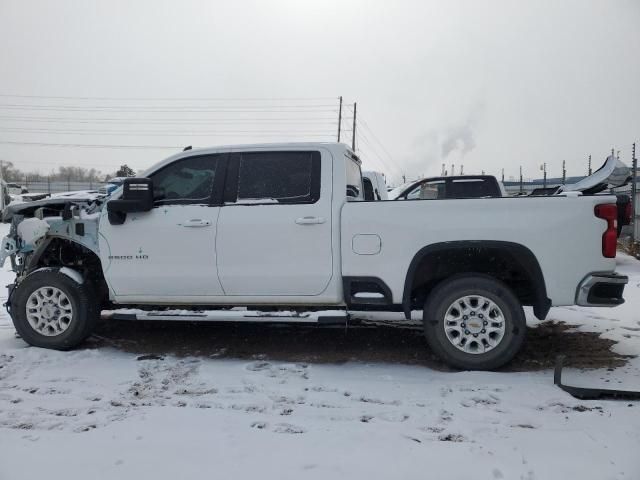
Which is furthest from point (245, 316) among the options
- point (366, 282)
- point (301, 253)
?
point (366, 282)

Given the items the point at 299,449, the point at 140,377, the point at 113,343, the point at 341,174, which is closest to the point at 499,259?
the point at 341,174

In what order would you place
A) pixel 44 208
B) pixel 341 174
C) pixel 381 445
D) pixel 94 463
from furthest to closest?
pixel 44 208 → pixel 341 174 → pixel 381 445 → pixel 94 463

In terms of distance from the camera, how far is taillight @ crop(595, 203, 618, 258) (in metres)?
3.86

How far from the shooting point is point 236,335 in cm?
538

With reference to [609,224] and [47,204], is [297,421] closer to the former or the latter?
[609,224]

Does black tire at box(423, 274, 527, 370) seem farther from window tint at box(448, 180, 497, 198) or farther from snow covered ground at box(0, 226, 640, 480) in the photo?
window tint at box(448, 180, 497, 198)

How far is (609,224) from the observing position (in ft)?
12.7

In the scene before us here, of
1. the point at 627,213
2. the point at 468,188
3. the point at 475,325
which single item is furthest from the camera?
the point at 468,188

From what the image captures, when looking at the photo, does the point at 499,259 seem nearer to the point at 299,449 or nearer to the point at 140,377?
the point at 299,449

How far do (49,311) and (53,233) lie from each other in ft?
2.56

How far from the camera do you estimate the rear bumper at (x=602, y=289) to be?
3865 mm

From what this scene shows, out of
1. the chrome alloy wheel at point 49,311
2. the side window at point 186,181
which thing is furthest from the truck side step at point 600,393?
the chrome alloy wheel at point 49,311

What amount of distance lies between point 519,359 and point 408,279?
135 centimetres

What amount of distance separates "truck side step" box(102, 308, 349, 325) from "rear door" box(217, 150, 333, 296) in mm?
191
